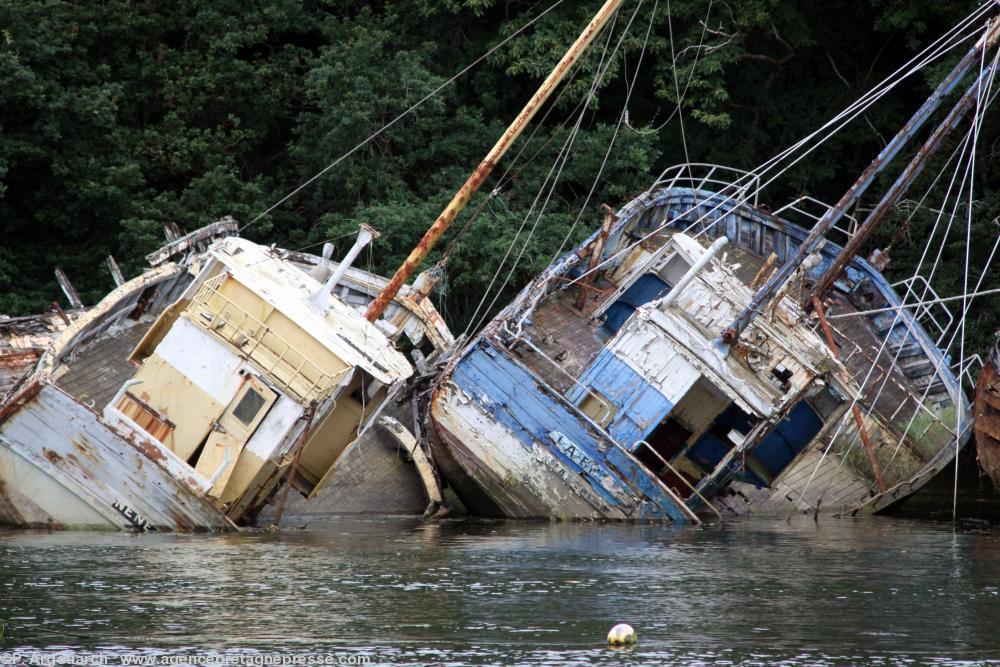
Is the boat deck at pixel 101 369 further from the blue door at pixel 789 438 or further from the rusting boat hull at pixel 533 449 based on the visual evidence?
the blue door at pixel 789 438

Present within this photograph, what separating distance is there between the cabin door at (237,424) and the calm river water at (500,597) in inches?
39.8

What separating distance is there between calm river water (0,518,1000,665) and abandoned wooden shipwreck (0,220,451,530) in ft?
1.87

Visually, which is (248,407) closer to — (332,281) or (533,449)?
(332,281)

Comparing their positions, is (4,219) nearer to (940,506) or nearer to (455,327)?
(455,327)

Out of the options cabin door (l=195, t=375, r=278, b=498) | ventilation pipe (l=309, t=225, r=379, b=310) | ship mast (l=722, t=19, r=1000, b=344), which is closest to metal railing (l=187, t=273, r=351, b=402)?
cabin door (l=195, t=375, r=278, b=498)

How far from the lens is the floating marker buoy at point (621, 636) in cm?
1349

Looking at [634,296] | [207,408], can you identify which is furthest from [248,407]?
[634,296]

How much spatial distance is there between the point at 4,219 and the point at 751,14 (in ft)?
49.7

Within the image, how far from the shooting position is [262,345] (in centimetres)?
1984

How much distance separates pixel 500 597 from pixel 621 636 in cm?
236

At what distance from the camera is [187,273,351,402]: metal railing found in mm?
19562

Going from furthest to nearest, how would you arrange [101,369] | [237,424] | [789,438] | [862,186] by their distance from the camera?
1. [789,438]
2. [862,186]
3. [101,369]
4. [237,424]

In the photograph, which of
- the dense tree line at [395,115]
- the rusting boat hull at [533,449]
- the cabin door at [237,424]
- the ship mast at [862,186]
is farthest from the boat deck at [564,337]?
the cabin door at [237,424]

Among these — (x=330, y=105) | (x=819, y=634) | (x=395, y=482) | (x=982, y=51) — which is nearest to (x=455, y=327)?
(x=330, y=105)
